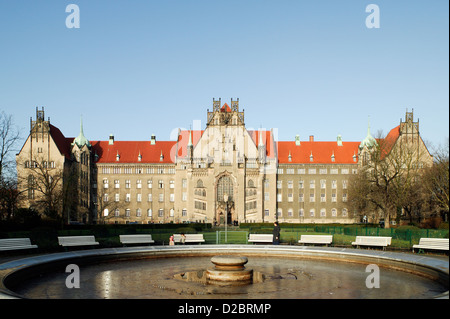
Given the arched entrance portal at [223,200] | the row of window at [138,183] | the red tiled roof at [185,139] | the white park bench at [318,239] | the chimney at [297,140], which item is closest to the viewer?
the white park bench at [318,239]

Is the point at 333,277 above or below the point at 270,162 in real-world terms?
below

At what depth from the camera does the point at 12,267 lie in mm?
17203

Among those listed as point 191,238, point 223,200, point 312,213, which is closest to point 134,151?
point 223,200

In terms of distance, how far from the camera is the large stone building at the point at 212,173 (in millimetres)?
81125

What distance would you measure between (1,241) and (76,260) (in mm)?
4567

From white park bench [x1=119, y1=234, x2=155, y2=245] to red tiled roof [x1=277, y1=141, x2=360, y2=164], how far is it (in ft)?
203

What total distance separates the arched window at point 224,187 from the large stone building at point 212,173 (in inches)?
7.5

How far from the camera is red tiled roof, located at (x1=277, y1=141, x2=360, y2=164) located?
289 feet

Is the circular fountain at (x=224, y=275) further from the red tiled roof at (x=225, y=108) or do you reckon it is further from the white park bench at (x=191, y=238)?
the red tiled roof at (x=225, y=108)

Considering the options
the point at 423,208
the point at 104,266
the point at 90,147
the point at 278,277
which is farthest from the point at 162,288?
the point at 90,147
